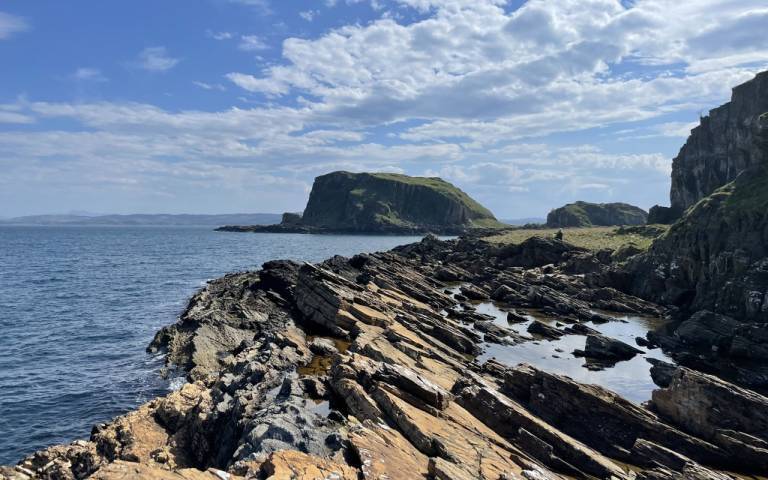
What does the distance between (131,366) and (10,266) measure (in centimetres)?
10612

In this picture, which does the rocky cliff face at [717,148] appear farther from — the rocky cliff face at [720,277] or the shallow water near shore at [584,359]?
the shallow water near shore at [584,359]

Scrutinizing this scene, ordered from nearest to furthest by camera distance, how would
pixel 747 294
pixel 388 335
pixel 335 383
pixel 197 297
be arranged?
pixel 335 383, pixel 388 335, pixel 747 294, pixel 197 297

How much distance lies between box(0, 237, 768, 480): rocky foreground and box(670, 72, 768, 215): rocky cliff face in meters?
93.5

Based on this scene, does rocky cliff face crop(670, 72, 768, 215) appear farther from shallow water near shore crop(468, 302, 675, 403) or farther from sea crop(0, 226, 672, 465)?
sea crop(0, 226, 672, 465)

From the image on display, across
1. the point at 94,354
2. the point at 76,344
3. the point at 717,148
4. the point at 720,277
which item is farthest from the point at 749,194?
the point at 76,344

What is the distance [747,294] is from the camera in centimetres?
5562

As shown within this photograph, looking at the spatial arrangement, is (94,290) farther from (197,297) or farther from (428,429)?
(428,429)

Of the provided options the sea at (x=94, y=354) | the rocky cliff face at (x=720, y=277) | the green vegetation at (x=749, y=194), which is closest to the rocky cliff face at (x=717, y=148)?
the green vegetation at (x=749, y=194)

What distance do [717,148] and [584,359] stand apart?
350 ft

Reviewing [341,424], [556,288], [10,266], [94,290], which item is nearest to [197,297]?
→ [94,290]

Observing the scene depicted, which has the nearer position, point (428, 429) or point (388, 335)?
point (428, 429)

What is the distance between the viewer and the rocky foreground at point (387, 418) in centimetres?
1980

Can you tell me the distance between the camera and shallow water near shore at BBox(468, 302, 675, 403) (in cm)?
4091

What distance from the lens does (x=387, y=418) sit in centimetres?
2347
